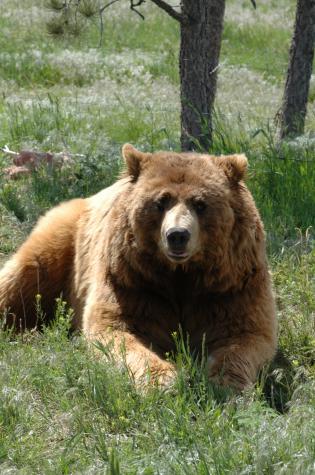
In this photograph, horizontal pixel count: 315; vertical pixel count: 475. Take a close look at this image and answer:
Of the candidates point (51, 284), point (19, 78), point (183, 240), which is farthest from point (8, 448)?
point (19, 78)

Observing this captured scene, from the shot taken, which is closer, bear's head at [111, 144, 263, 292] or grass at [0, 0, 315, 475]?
grass at [0, 0, 315, 475]

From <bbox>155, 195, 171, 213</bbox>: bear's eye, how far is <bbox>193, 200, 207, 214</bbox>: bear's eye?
0.49 ft

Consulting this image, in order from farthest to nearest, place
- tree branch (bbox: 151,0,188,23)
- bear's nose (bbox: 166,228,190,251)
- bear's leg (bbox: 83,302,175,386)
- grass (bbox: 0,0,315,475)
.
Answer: tree branch (bbox: 151,0,188,23) → bear's nose (bbox: 166,228,190,251) → bear's leg (bbox: 83,302,175,386) → grass (bbox: 0,0,315,475)

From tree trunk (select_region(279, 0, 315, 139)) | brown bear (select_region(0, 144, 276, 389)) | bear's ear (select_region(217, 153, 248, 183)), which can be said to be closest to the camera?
brown bear (select_region(0, 144, 276, 389))

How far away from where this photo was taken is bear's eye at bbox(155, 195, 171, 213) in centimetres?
522

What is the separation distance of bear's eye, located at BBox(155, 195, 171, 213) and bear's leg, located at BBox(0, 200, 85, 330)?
1378 millimetres

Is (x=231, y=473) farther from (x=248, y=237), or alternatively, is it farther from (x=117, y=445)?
(x=248, y=237)

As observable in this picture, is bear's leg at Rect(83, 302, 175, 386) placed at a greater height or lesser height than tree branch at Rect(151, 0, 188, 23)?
lesser

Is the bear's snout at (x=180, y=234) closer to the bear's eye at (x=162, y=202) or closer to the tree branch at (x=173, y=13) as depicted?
the bear's eye at (x=162, y=202)

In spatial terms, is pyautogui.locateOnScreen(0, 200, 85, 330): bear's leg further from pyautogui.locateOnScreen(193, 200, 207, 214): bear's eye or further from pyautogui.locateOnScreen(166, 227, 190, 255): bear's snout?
pyautogui.locateOnScreen(166, 227, 190, 255): bear's snout

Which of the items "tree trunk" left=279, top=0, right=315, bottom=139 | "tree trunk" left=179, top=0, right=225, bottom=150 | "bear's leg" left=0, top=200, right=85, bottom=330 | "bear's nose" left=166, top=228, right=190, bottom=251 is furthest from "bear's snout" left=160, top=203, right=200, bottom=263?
"tree trunk" left=279, top=0, right=315, bottom=139

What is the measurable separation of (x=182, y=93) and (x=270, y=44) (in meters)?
12.9

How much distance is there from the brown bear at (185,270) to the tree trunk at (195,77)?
258 centimetres

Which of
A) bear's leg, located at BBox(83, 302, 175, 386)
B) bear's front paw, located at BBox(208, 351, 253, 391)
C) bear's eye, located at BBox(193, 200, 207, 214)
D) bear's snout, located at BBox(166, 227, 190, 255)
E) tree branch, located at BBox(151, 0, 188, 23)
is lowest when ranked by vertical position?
bear's front paw, located at BBox(208, 351, 253, 391)
